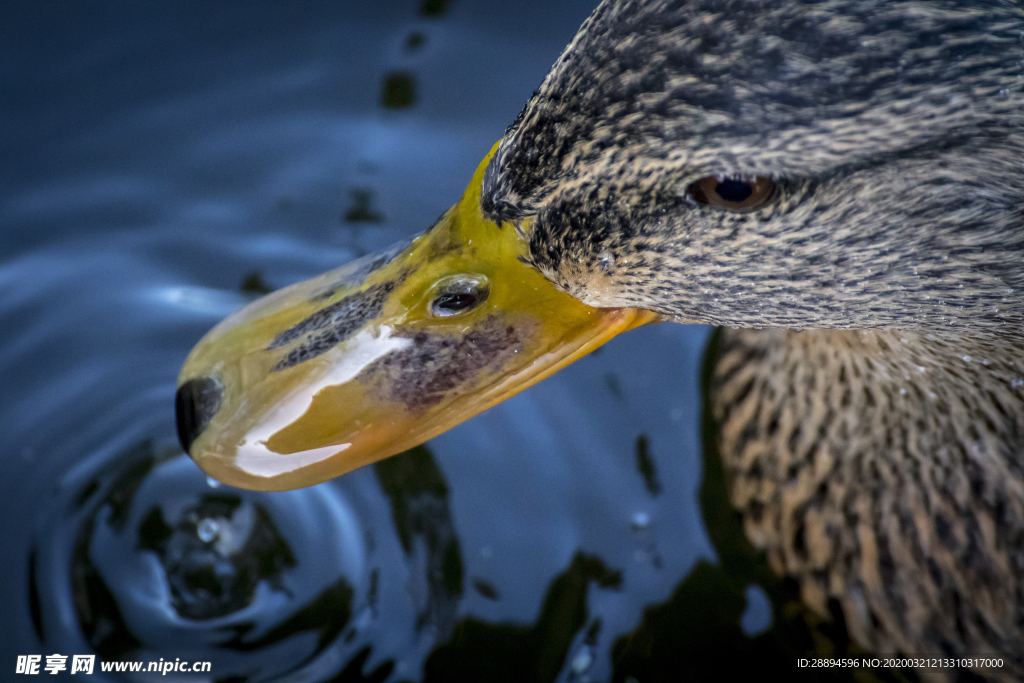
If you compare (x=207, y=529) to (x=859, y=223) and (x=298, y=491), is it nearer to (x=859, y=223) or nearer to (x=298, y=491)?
(x=298, y=491)

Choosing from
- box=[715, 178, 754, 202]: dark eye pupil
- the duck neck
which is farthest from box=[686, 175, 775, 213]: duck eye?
the duck neck

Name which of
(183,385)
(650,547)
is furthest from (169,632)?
(650,547)

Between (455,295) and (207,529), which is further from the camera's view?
(207,529)

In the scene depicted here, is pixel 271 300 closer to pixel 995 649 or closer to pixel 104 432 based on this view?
pixel 104 432

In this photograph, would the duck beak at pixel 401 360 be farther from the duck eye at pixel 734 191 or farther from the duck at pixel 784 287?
the duck eye at pixel 734 191

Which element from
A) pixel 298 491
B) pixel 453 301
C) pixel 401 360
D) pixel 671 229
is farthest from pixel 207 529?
pixel 671 229

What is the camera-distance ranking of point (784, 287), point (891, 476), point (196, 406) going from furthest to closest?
point (891, 476) < point (196, 406) < point (784, 287)
